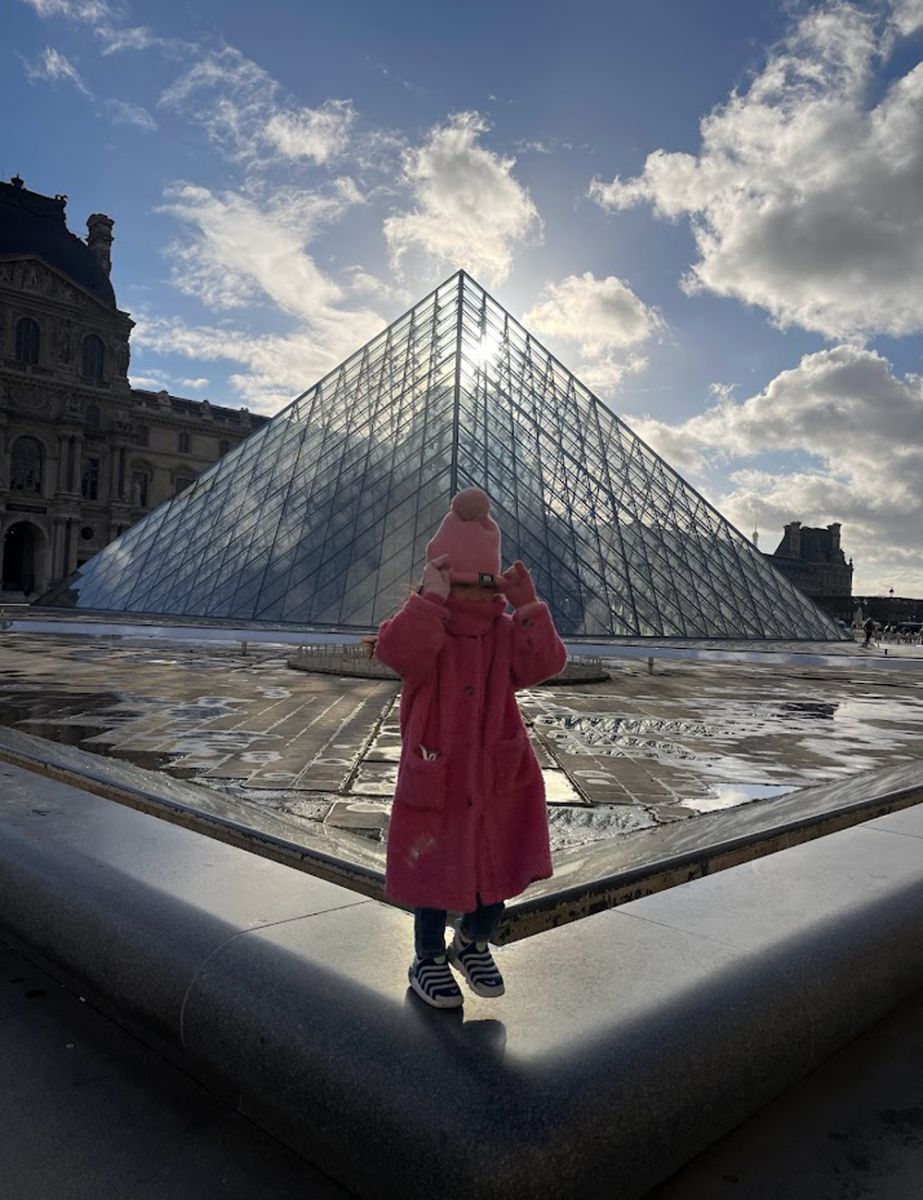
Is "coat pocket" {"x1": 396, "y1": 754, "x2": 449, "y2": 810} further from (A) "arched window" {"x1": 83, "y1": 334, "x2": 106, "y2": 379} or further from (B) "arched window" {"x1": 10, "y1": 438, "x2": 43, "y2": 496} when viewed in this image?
(A) "arched window" {"x1": 83, "y1": 334, "x2": 106, "y2": 379}

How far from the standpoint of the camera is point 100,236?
61812 millimetres

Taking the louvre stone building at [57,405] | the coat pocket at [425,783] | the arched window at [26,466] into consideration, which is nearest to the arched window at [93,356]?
the louvre stone building at [57,405]

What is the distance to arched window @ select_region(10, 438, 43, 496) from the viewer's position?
52719 mm

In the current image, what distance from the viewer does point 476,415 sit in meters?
29.7

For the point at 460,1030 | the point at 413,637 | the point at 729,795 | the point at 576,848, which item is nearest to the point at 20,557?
the point at 729,795

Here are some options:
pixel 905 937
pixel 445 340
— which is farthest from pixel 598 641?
pixel 905 937

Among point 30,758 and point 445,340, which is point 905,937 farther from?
point 445,340

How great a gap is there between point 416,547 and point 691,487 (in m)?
14.1

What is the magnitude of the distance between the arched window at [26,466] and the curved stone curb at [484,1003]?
183 ft

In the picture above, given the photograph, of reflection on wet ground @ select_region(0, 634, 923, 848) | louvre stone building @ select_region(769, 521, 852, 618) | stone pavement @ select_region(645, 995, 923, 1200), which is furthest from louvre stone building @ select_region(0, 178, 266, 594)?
louvre stone building @ select_region(769, 521, 852, 618)

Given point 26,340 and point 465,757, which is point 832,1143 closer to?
point 465,757

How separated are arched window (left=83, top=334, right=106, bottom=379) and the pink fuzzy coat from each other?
59462 mm

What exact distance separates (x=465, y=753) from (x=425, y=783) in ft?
0.45

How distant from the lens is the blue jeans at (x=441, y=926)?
2.36m
